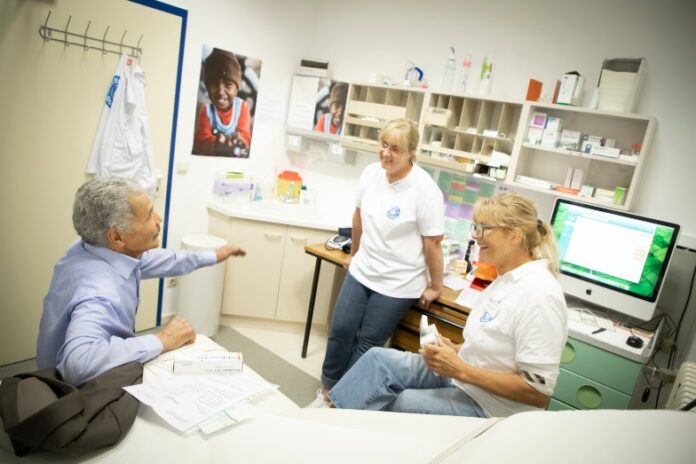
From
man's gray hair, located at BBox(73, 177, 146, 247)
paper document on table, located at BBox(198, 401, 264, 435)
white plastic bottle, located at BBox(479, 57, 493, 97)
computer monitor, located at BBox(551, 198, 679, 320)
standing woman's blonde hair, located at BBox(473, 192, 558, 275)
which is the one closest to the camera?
paper document on table, located at BBox(198, 401, 264, 435)

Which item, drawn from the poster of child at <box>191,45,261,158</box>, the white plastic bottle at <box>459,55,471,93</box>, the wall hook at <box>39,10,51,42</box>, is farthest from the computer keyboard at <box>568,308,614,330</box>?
the wall hook at <box>39,10,51,42</box>

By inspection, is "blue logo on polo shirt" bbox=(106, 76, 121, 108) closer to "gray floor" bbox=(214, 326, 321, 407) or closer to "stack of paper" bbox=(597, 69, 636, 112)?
"gray floor" bbox=(214, 326, 321, 407)

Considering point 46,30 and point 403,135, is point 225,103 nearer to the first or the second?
point 46,30

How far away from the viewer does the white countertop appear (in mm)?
3164

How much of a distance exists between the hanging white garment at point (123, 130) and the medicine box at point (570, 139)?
247 cm

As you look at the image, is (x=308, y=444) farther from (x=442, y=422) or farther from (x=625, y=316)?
(x=625, y=316)

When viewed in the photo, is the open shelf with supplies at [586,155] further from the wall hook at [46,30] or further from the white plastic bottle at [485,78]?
the wall hook at [46,30]

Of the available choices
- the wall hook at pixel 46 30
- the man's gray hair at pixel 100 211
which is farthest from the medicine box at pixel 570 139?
the wall hook at pixel 46 30

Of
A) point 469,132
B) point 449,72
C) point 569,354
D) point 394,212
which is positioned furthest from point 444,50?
point 569,354

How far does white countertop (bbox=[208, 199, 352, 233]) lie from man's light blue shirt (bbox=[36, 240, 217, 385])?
1731 millimetres

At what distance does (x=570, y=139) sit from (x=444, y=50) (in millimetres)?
1129

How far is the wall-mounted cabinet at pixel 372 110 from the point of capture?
3119 millimetres

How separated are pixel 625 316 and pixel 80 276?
8.66 feet

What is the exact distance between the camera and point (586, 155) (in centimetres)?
246
